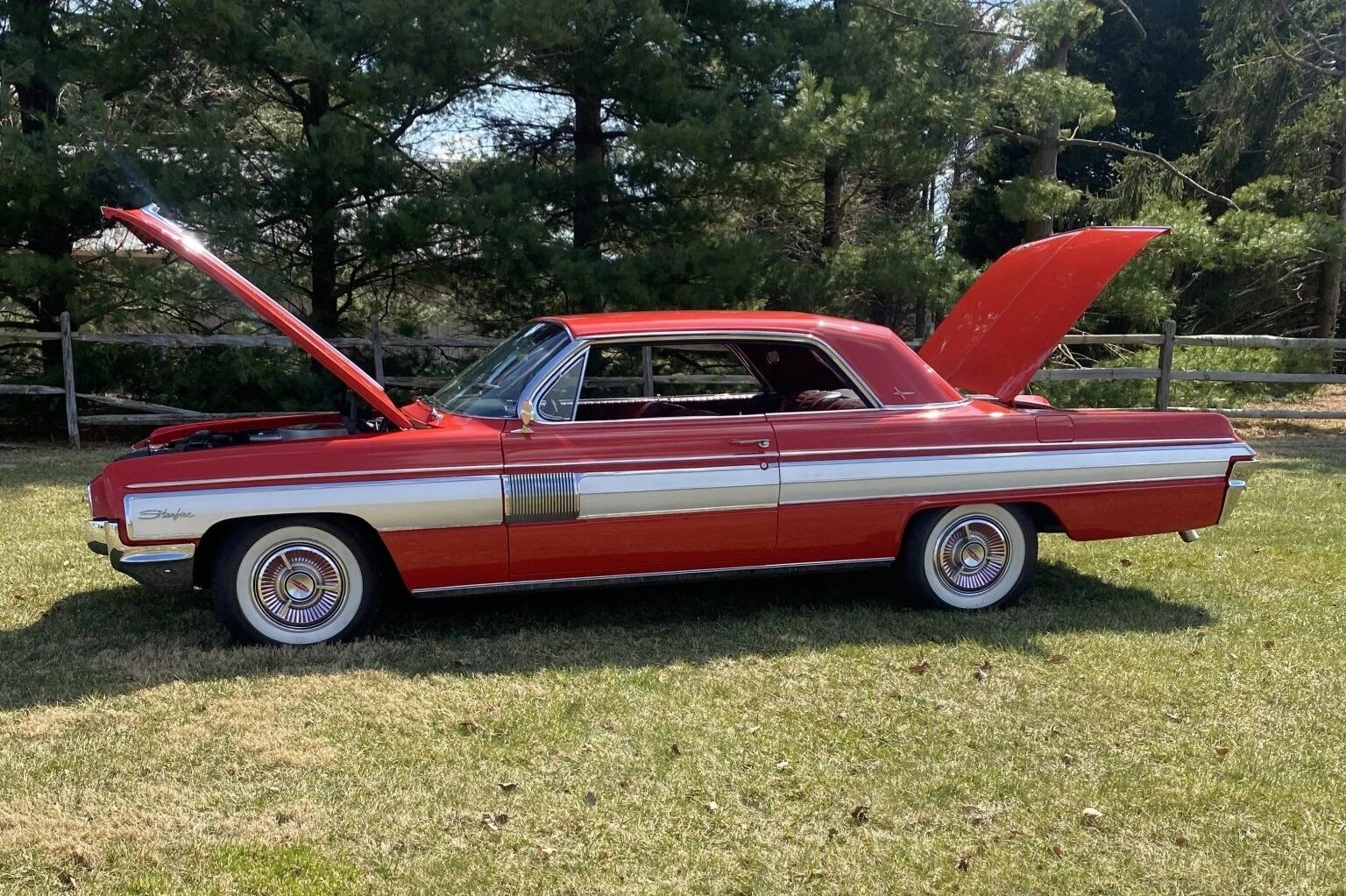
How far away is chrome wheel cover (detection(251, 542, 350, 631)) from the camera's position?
4.88 metres

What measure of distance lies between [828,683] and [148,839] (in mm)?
2615

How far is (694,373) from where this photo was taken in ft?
45.6

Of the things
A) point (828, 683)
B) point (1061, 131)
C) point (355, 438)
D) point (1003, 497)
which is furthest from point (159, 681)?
point (1061, 131)

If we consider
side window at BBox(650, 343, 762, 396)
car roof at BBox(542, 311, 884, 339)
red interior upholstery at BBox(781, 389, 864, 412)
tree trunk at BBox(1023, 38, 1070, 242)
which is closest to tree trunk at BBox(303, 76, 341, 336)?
side window at BBox(650, 343, 762, 396)

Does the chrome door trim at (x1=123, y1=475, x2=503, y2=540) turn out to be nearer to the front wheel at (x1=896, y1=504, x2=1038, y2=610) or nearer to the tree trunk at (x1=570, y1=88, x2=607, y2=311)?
the front wheel at (x1=896, y1=504, x2=1038, y2=610)

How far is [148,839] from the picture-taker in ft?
10.7

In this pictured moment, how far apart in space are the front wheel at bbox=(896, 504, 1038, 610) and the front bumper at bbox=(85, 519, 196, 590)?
135 inches

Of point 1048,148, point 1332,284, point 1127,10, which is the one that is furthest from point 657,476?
point 1332,284

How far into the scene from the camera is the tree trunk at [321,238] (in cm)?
1205

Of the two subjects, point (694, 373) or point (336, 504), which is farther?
point (694, 373)

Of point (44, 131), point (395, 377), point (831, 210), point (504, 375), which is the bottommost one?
point (395, 377)

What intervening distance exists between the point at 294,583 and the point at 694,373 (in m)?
9.36

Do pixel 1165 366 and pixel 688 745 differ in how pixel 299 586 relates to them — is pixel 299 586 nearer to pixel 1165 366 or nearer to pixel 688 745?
pixel 688 745

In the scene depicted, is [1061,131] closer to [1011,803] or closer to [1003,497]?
[1003,497]
